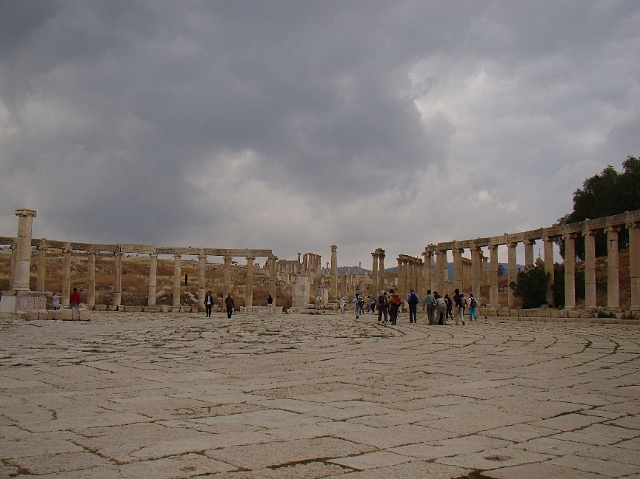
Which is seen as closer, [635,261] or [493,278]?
[635,261]

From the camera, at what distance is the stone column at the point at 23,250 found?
1075 inches

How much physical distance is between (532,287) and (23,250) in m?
31.5

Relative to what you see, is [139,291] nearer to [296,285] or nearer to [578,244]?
[296,285]

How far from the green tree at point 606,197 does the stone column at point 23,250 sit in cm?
4191

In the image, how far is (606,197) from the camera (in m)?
50.5

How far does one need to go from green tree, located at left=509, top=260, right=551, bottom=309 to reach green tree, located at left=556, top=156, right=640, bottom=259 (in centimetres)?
1262

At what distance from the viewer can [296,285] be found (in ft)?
141

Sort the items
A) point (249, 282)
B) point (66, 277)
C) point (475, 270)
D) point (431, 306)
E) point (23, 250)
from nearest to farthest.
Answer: point (431, 306), point (23, 250), point (66, 277), point (475, 270), point (249, 282)

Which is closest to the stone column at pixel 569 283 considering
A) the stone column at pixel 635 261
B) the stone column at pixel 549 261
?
the stone column at pixel 549 261

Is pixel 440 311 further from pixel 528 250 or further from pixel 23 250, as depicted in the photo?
pixel 23 250

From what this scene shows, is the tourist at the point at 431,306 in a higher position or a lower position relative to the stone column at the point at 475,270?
lower

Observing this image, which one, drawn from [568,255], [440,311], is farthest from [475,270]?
[440,311]

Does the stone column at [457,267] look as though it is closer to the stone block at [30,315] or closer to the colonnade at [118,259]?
the colonnade at [118,259]

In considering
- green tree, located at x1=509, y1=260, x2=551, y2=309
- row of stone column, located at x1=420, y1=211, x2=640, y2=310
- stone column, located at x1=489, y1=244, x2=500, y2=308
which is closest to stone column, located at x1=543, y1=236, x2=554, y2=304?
row of stone column, located at x1=420, y1=211, x2=640, y2=310
